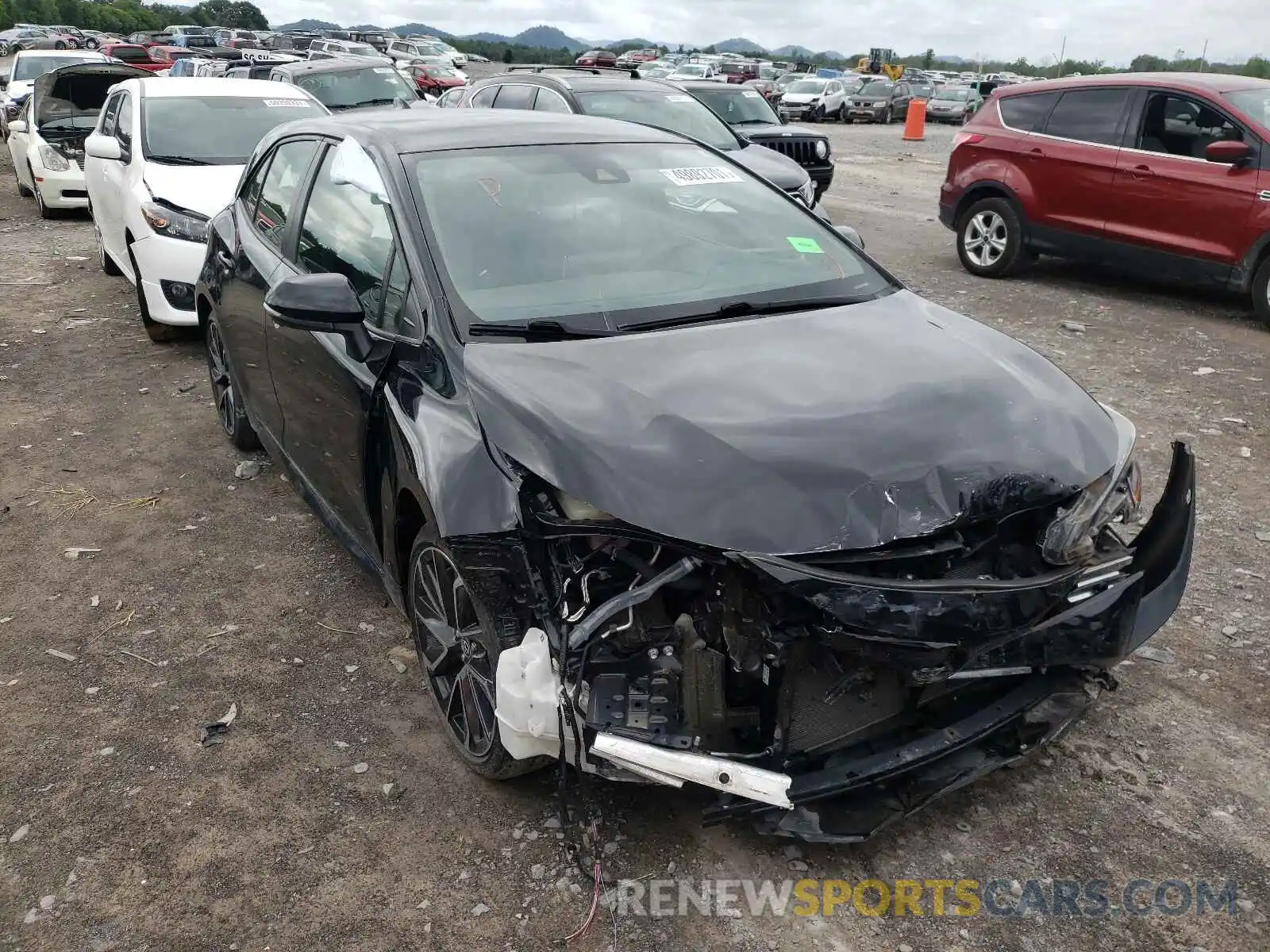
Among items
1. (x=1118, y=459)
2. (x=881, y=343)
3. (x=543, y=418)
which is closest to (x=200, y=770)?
(x=543, y=418)

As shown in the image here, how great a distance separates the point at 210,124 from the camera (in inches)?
324

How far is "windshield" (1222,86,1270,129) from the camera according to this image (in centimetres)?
786

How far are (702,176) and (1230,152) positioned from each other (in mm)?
5590

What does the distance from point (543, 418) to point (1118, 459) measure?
163cm

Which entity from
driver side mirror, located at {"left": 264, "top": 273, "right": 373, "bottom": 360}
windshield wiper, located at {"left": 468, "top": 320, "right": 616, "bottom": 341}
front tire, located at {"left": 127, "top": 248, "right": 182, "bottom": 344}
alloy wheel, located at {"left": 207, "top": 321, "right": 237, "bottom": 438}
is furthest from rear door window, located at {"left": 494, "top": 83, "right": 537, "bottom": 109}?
windshield wiper, located at {"left": 468, "top": 320, "right": 616, "bottom": 341}

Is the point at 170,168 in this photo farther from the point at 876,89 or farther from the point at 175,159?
the point at 876,89

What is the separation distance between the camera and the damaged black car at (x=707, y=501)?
245 cm

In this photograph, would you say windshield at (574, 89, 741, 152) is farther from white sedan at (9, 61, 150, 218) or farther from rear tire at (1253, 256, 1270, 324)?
white sedan at (9, 61, 150, 218)

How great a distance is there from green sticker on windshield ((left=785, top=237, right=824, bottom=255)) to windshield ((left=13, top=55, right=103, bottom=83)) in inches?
693

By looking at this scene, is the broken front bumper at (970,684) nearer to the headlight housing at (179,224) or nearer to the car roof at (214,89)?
the headlight housing at (179,224)

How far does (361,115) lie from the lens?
4.29 meters

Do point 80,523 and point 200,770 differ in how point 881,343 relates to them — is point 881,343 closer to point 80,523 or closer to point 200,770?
point 200,770

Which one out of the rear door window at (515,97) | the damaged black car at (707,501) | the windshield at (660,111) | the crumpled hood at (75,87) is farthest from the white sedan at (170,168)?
the crumpled hood at (75,87)

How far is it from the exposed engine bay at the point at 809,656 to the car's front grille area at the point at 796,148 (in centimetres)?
1001
